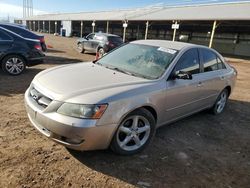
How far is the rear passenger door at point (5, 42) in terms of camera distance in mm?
7879

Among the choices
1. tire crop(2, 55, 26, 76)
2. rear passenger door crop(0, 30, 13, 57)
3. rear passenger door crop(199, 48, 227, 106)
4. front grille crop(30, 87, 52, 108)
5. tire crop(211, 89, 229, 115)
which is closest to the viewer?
front grille crop(30, 87, 52, 108)

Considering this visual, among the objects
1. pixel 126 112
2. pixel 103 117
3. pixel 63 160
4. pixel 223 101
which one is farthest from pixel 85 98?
pixel 223 101

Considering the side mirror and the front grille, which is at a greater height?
the side mirror

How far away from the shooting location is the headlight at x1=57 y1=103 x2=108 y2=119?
3025mm

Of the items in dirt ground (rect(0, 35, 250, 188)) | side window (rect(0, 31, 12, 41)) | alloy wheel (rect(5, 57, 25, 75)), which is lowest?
dirt ground (rect(0, 35, 250, 188))

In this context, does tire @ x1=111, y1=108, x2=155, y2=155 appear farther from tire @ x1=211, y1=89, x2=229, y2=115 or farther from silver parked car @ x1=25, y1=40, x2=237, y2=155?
tire @ x1=211, y1=89, x2=229, y2=115

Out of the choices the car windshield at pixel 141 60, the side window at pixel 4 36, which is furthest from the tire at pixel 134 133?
the side window at pixel 4 36

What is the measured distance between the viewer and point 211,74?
5191 mm

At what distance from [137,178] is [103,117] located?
2.99ft

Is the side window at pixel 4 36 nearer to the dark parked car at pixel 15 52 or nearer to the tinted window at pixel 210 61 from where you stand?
the dark parked car at pixel 15 52

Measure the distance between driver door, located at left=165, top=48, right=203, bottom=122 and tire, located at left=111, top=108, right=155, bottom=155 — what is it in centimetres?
50

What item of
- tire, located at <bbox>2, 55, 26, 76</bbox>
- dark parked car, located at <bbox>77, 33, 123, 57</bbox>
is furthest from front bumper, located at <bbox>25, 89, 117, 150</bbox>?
dark parked car, located at <bbox>77, 33, 123, 57</bbox>

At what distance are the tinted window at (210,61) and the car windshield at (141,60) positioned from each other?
1.02m

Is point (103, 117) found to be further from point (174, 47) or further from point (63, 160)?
point (174, 47)
